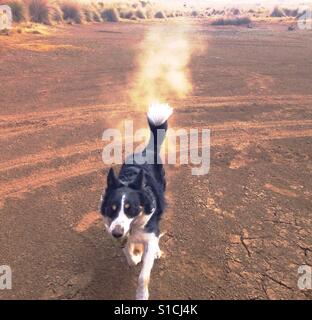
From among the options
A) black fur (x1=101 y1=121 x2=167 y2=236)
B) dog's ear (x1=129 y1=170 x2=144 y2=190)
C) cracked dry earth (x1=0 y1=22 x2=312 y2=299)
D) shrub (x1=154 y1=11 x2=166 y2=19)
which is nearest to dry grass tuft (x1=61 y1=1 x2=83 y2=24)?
shrub (x1=154 y1=11 x2=166 y2=19)

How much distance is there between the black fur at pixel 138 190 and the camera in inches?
178

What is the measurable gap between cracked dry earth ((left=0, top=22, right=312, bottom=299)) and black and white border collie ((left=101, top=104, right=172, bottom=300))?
42 cm

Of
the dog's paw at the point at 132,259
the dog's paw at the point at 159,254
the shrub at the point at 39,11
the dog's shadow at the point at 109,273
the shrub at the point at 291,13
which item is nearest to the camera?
the dog's shadow at the point at 109,273

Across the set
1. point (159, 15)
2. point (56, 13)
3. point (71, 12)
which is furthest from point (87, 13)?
point (159, 15)

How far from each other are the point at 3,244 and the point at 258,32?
100ft

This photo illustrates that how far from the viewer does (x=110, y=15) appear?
36938 millimetres

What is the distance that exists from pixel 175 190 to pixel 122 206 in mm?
3146

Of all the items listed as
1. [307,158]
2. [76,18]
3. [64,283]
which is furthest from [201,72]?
[76,18]

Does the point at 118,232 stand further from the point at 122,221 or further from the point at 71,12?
the point at 71,12

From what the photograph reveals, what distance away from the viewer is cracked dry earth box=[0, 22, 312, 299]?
5.31 meters

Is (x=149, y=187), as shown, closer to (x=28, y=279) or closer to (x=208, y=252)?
(x=208, y=252)

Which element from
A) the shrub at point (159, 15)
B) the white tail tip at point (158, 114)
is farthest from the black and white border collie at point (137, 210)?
the shrub at point (159, 15)

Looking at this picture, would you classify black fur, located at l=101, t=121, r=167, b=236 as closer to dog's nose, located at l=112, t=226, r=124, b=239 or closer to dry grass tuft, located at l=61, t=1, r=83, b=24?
dog's nose, located at l=112, t=226, r=124, b=239

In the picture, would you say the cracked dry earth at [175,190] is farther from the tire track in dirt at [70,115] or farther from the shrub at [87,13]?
the shrub at [87,13]
